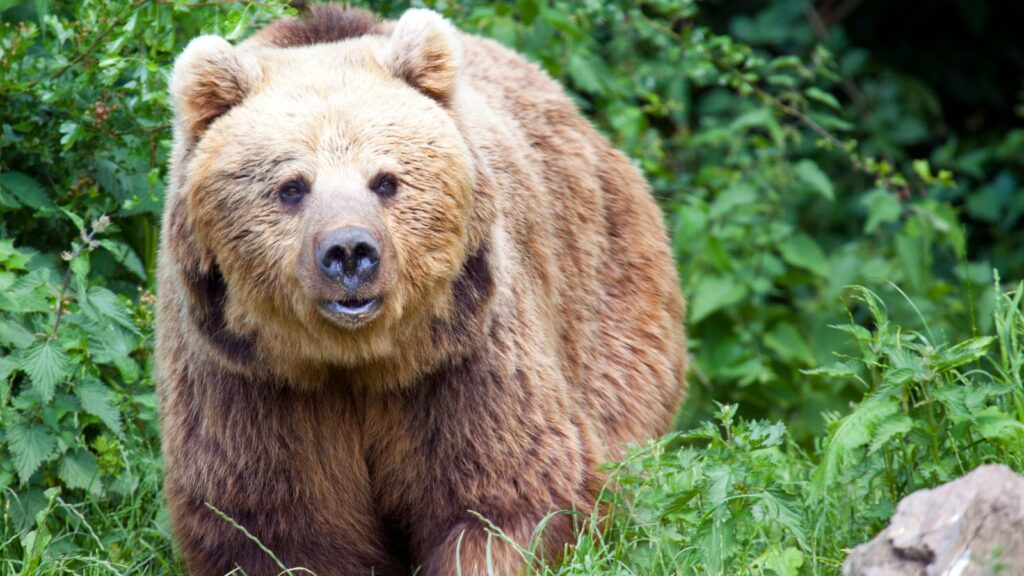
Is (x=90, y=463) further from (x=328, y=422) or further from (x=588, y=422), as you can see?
(x=588, y=422)

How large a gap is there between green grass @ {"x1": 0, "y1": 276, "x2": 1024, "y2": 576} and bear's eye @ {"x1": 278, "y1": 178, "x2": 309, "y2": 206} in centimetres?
113

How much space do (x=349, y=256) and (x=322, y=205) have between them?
0.77ft

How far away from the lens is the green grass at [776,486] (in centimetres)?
450

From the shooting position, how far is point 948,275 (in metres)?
10.6

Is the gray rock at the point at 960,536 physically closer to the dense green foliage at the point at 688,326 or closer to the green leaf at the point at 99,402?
the dense green foliage at the point at 688,326

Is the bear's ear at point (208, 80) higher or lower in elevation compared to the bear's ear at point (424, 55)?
lower

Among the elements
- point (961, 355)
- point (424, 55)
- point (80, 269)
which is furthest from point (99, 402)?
point (961, 355)

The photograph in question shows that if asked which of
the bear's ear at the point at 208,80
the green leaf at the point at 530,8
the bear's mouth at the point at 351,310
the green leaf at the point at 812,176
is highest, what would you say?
the bear's ear at the point at 208,80

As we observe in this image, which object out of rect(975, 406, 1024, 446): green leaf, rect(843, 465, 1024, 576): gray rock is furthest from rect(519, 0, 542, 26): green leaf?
rect(843, 465, 1024, 576): gray rock

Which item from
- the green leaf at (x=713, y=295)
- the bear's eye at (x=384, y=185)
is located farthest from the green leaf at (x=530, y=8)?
the bear's eye at (x=384, y=185)

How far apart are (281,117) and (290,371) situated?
0.80m

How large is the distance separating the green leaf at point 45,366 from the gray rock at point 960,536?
2.86 meters

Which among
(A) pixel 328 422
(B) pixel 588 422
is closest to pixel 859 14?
(B) pixel 588 422

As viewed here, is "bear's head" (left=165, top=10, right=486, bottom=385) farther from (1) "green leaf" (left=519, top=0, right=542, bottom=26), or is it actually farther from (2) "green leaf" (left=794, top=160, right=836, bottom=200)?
(2) "green leaf" (left=794, top=160, right=836, bottom=200)
